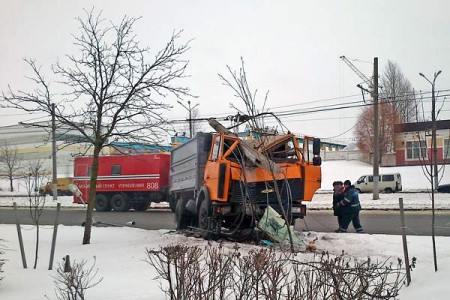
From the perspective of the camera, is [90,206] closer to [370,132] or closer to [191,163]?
[191,163]

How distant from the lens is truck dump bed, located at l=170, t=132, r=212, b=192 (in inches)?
452

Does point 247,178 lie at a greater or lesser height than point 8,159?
lesser

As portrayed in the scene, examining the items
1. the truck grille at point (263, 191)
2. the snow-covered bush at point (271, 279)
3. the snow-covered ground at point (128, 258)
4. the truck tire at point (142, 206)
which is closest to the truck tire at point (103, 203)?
the truck tire at point (142, 206)

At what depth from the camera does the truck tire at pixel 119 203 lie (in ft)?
87.8

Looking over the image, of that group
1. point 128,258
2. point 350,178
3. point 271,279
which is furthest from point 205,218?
point 350,178

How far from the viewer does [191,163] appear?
12.4 meters

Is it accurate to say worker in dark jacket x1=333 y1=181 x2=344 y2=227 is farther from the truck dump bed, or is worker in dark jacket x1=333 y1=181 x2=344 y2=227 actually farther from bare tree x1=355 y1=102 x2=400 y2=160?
bare tree x1=355 y1=102 x2=400 y2=160

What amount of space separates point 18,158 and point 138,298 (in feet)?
57.1

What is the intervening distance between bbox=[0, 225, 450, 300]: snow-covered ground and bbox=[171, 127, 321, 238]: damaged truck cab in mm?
861

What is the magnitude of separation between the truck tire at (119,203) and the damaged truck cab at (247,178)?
52.1 feet

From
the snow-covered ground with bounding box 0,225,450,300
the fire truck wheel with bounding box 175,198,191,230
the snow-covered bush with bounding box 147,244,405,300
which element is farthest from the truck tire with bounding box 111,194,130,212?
the snow-covered bush with bounding box 147,244,405,300

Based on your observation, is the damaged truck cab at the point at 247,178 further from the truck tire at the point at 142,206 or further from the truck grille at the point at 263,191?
the truck tire at the point at 142,206

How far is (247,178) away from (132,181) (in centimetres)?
1762

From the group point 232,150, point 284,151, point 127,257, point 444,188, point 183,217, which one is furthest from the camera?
point 444,188
